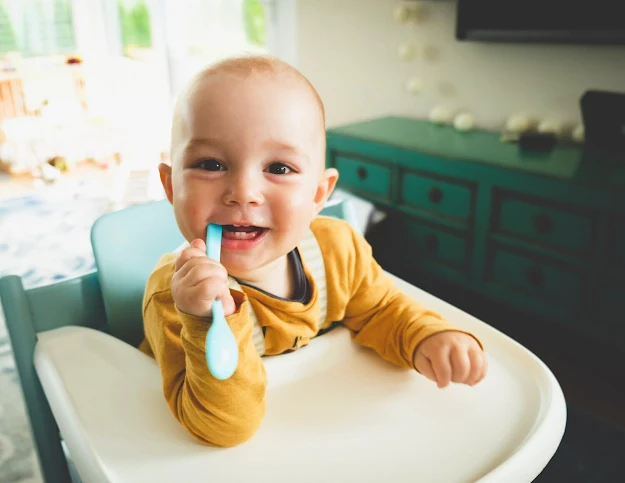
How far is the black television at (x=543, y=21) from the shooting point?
1.57m

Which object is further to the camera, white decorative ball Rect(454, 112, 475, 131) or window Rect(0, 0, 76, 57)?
window Rect(0, 0, 76, 57)

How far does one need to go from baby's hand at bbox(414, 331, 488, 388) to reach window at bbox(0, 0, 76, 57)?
470 centimetres

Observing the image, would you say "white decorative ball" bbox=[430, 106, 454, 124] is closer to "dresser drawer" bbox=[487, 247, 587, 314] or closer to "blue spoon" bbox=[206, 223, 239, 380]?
"dresser drawer" bbox=[487, 247, 587, 314]

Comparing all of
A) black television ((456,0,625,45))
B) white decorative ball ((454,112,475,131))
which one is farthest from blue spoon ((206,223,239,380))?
white decorative ball ((454,112,475,131))

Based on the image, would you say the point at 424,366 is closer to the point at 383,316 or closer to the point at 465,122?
the point at 383,316

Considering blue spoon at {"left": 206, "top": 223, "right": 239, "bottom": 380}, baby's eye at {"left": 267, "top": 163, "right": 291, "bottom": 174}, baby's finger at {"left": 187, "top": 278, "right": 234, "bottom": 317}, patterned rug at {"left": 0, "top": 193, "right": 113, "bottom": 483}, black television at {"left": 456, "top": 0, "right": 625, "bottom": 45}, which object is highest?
black television at {"left": 456, "top": 0, "right": 625, "bottom": 45}

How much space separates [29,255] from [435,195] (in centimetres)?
183

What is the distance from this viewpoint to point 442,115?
2078 millimetres

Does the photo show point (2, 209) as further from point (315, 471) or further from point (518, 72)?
point (315, 471)

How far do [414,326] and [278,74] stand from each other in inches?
13.2

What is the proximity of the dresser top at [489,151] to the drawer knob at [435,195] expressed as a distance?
0.11m

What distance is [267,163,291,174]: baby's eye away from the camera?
0.56m

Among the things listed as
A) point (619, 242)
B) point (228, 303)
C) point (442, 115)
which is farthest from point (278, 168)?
point (442, 115)

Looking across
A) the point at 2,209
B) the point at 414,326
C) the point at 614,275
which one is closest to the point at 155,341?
the point at 414,326
